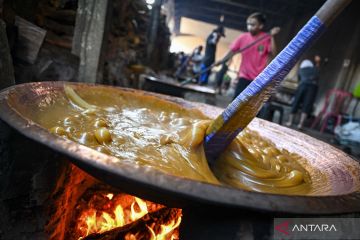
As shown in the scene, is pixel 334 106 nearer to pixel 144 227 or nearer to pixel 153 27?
pixel 153 27

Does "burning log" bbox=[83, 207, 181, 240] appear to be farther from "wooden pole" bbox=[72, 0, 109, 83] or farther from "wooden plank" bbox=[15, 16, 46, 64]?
"wooden pole" bbox=[72, 0, 109, 83]

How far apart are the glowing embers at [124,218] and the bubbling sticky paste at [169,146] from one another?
483 mm

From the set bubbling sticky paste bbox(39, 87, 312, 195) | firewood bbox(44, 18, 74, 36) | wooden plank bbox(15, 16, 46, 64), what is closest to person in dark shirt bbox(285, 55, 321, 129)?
firewood bbox(44, 18, 74, 36)

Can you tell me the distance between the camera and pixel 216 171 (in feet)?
4.25

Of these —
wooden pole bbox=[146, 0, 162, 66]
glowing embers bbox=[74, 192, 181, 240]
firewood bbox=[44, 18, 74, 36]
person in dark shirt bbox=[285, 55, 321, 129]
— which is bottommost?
glowing embers bbox=[74, 192, 181, 240]

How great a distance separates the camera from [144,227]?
1479mm

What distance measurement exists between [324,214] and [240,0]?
15967mm

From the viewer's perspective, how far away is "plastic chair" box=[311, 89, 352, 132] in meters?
8.30

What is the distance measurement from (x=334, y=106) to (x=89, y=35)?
8012 millimetres

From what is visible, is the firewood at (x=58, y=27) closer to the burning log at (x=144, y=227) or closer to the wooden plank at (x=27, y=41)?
the wooden plank at (x=27, y=41)

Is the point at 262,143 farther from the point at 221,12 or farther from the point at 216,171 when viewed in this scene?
the point at 221,12

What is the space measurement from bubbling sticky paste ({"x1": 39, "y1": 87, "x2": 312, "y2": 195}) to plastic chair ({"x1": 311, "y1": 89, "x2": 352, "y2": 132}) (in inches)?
299

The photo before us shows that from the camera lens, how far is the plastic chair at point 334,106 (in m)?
8.30

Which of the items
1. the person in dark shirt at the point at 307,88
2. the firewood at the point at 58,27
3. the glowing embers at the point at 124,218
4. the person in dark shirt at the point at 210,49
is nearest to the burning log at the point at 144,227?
the glowing embers at the point at 124,218
